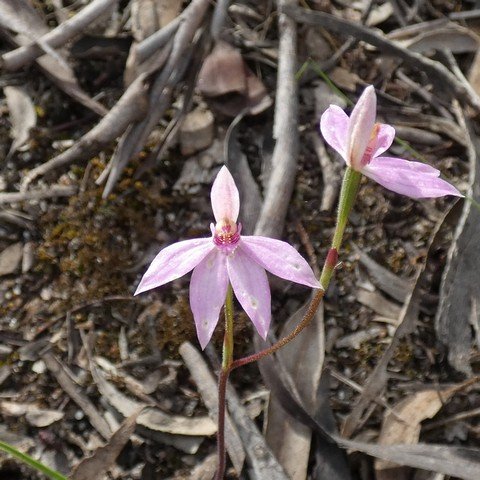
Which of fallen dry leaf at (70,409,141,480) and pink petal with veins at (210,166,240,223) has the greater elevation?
pink petal with veins at (210,166,240,223)

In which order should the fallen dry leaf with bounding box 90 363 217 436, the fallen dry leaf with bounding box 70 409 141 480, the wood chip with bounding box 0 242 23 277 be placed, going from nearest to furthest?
1. the fallen dry leaf with bounding box 70 409 141 480
2. the fallen dry leaf with bounding box 90 363 217 436
3. the wood chip with bounding box 0 242 23 277

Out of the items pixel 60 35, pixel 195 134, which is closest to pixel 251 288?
pixel 195 134

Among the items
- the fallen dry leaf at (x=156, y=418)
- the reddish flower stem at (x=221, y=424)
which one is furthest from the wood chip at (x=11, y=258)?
the reddish flower stem at (x=221, y=424)

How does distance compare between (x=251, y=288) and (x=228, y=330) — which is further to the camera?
(x=228, y=330)

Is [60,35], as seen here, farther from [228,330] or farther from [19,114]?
[228,330]

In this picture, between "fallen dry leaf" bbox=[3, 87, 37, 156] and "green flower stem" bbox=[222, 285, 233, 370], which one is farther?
"fallen dry leaf" bbox=[3, 87, 37, 156]

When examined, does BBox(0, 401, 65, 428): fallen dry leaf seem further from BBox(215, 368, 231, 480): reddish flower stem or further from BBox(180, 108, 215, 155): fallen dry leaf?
BBox(180, 108, 215, 155): fallen dry leaf

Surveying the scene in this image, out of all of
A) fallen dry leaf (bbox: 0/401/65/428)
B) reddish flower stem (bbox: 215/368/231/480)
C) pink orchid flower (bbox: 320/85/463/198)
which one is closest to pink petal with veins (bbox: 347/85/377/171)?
pink orchid flower (bbox: 320/85/463/198)
